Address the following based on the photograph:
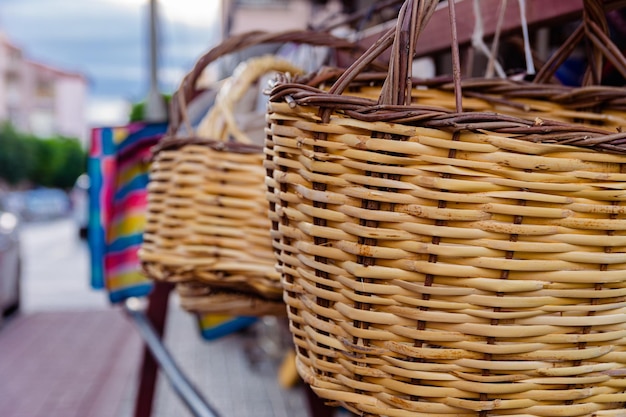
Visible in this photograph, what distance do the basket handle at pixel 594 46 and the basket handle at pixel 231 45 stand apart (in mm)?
391

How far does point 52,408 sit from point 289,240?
4208 millimetres

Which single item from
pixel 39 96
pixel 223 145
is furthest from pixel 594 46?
pixel 39 96

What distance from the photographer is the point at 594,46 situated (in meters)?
0.90

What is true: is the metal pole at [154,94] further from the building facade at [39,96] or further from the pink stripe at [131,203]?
the building facade at [39,96]

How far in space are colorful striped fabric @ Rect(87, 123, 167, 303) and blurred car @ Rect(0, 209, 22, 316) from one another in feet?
15.9

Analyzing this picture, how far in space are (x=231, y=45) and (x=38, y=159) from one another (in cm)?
4658

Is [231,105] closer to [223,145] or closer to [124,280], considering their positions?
[223,145]

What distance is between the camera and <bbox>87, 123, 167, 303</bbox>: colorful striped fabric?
1.80 meters

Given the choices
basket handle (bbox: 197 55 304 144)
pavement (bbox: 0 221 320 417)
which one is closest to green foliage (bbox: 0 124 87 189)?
pavement (bbox: 0 221 320 417)

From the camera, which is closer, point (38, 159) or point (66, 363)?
point (66, 363)

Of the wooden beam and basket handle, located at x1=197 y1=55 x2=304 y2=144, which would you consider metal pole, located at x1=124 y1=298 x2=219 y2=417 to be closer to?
basket handle, located at x1=197 y1=55 x2=304 y2=144

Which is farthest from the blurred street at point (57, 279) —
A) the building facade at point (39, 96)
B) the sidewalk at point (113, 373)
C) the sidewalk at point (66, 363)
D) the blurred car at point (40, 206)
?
the building facade at point (39, 96)

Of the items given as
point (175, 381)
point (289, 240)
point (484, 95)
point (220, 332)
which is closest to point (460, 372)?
point (289, 240)

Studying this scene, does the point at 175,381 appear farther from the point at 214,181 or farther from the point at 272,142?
the point at 272,142
